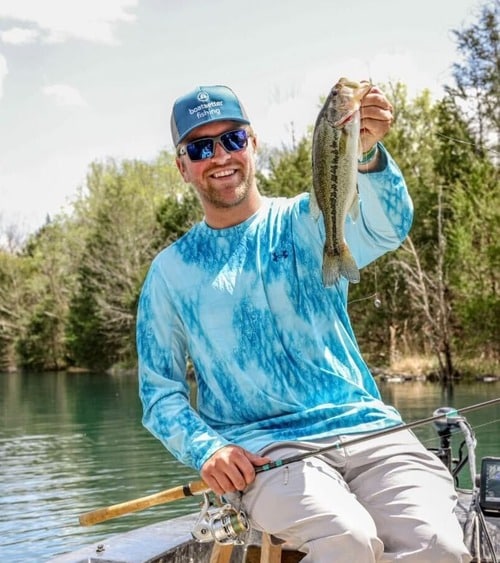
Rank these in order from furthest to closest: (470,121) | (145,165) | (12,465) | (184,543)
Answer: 1. (145,165)
2. (470,121)
3. (12,465)
4. (184,543)

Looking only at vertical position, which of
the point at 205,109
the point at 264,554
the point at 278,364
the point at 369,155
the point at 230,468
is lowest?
the point at 264,554

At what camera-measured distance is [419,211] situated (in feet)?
117

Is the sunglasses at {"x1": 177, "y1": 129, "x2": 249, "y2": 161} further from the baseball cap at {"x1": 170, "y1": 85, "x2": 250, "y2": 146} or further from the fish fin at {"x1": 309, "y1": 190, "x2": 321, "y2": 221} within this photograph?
the fish fin at {"x1": 309, "y1": 190, "x2": 321, "y2": 221}

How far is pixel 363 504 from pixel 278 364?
1.74 feet

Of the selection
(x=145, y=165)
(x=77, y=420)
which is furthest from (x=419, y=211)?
(x=145, y=165)

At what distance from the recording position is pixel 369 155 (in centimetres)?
323

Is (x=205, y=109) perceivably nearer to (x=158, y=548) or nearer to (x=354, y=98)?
(x=354, y=98)

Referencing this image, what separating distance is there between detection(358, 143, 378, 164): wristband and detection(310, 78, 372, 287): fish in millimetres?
62

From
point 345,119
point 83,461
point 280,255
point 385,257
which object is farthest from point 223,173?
point 385,257

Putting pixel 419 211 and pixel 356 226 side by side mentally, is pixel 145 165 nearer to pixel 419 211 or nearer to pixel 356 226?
pixel 419 211

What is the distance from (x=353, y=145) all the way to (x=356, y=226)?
0.46m

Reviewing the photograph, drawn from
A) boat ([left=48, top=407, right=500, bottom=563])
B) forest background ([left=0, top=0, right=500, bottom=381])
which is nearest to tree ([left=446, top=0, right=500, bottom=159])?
forest background ([left=0, top=0, right=500, bottom=381])

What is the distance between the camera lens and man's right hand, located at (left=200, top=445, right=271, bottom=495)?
3102 mm

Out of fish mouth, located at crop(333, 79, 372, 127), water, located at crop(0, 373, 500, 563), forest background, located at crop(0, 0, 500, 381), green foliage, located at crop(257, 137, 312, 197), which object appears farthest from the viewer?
green foliage, located at crop(257, 137, 312, 197)
